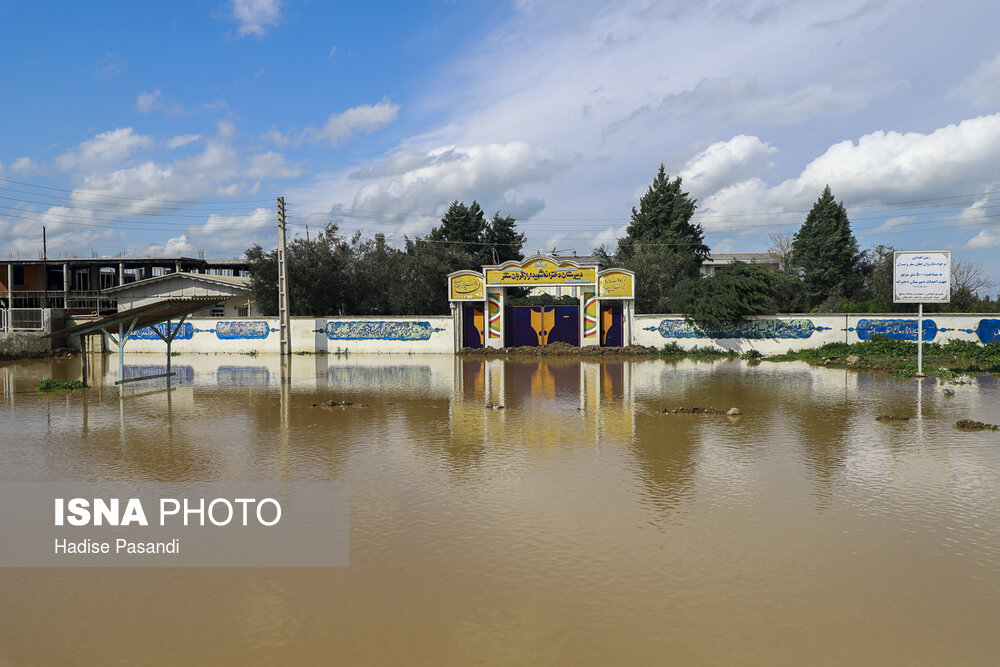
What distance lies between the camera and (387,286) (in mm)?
44000

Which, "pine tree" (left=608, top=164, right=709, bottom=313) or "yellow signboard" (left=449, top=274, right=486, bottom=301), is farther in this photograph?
"pine tree" (left=608, top=164, right=709, bottom=313)

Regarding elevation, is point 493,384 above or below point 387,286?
below

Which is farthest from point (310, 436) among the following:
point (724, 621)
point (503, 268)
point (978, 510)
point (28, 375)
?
point (503, 268)

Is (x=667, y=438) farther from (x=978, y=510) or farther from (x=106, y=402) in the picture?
(x=106, y=402)

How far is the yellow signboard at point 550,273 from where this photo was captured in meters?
31.7

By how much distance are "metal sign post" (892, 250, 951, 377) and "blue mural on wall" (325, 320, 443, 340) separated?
20027 mm

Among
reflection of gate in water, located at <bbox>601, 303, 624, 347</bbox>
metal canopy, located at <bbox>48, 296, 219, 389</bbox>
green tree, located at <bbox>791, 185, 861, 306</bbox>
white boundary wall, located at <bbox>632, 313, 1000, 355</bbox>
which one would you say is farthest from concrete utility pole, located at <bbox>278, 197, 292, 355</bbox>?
green tree, located at <bbox>791, 185, 861, 306</bbox>

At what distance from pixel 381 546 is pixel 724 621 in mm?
3401

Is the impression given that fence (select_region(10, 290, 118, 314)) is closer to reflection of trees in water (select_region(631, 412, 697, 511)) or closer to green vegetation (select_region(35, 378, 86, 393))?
green vegetation (select_region(35, 378, 86, 393))

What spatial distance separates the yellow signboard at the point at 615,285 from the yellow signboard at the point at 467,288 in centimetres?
582

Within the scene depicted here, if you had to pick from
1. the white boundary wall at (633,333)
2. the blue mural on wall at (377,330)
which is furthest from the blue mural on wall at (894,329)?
the blue mural on wall at (377,330)

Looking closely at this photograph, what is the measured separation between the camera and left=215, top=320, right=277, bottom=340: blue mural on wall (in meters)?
34.1

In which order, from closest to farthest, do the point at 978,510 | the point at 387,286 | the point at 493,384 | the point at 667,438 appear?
the point at 978,510
the point at 667,438
the point at 493,384
the point at 387,286

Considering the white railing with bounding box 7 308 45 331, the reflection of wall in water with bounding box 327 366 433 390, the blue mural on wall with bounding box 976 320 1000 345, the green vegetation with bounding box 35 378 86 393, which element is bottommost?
the reflection of wall in water with bounding box 327 366 433 390
